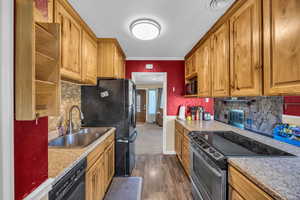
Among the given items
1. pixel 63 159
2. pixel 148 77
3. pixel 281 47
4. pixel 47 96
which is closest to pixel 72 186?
pixel 63 159

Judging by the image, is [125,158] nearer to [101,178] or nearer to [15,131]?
[101,178]

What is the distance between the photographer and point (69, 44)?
1645 mm

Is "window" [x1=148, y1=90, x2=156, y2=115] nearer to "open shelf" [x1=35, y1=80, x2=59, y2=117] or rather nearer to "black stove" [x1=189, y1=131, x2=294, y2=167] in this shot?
"black stove" [x1=189, y1=131, x2=294, y2=167]

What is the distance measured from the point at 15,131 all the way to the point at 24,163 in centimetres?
15

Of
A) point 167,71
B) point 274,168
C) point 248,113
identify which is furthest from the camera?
point 167,71

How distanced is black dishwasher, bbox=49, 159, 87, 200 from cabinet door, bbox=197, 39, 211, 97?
1.99 meters

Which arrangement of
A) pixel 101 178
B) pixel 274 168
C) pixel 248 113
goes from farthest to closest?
pixel 248 113 < pixel 101 178 < pixel 274 168

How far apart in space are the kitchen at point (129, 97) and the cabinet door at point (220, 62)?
0.01m

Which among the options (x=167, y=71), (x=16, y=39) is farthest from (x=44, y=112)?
(x=167, y=71)

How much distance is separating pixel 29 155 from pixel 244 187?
1.29m

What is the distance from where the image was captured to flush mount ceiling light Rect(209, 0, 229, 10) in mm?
1516

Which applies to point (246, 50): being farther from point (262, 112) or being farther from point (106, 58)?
point (106, 58)

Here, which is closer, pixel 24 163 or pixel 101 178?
pixel 24 163

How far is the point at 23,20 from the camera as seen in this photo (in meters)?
0.61
